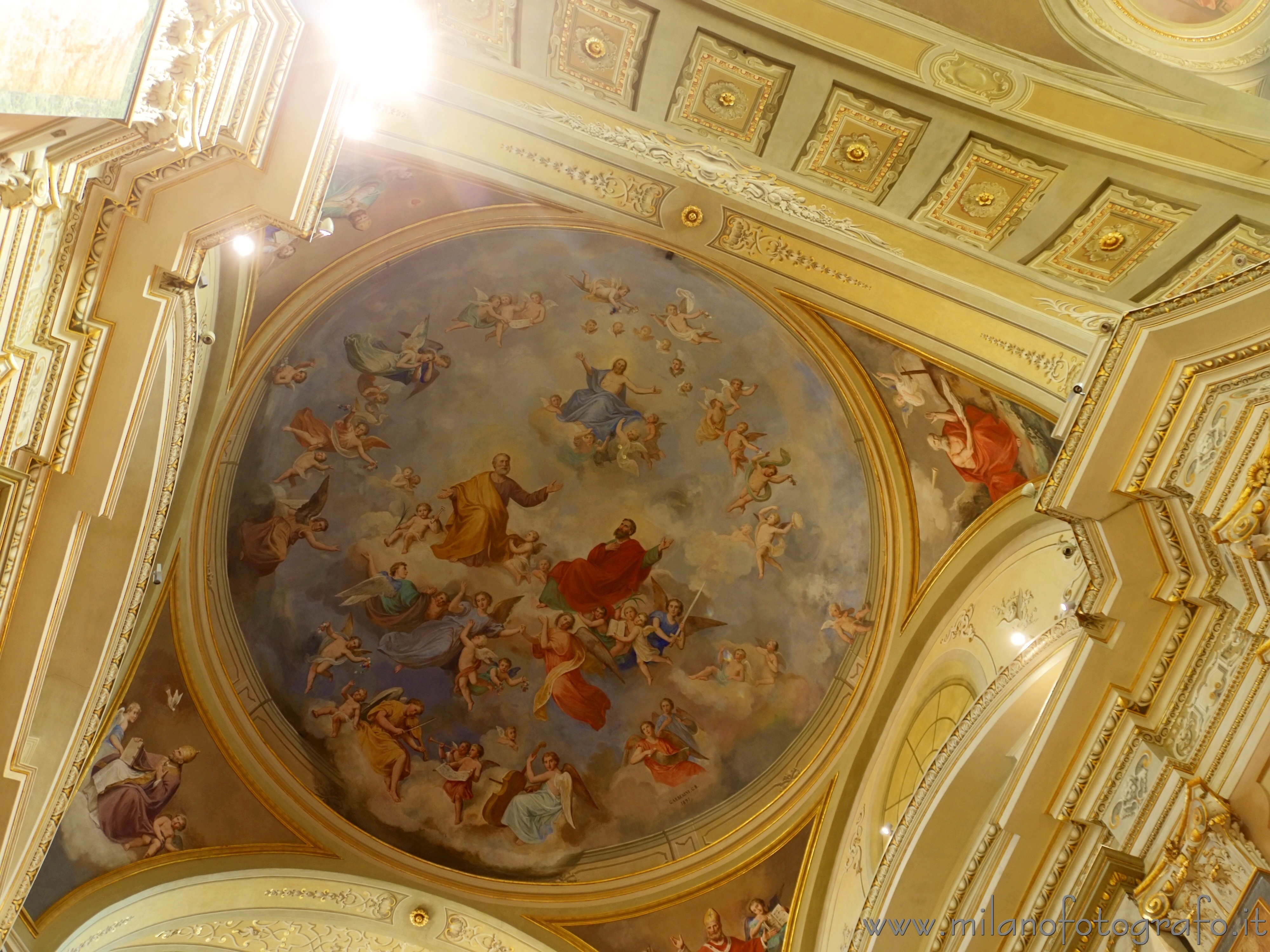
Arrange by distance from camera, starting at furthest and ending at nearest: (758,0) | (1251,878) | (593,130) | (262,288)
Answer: (262,288) → (593,130) → (758,0) → (1251,878)

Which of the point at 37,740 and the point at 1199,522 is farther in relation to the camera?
the point at 37,740

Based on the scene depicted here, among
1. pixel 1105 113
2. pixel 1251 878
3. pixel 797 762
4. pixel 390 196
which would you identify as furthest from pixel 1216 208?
pixel 797 762

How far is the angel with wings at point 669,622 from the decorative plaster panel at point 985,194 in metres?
8.02

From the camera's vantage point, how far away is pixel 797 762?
39.4 ft

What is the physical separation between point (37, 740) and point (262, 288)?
5.03 m

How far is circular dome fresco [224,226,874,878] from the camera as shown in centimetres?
1177

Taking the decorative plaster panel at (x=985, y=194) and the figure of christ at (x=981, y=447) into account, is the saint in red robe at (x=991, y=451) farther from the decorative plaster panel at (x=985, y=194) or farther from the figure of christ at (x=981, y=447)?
the decorative plaster panel at (x=985, y=194)

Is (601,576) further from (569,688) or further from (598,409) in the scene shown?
(598,409)

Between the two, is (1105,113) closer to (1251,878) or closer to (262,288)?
(1251,878)

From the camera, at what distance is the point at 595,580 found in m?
13.8

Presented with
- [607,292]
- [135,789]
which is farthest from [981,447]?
[135,789]

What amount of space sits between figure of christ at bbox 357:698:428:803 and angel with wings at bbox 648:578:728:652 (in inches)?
141

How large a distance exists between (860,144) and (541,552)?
8857mm

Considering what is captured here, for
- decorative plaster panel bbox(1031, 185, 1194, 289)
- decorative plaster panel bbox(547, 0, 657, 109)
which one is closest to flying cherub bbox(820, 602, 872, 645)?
decorative plaster panel bbox(1031, 185, 1194, 289)
